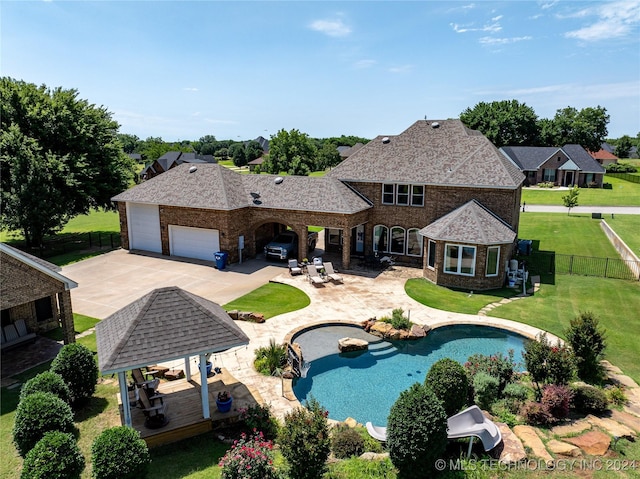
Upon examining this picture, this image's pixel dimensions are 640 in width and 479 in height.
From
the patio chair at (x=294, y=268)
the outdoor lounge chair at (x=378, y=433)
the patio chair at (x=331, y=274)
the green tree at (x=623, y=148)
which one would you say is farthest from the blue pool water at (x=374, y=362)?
the green tree at (x=623, y=148)

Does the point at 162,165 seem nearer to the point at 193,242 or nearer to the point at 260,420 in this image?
the point at 193,242

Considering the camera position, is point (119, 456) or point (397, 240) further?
point (397, 240)

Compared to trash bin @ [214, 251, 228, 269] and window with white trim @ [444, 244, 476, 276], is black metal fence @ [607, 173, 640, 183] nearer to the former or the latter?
window with white trim @ [444, 244, 476, 276]

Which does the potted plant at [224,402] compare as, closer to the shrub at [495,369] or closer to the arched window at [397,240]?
the shrub at [495,369]

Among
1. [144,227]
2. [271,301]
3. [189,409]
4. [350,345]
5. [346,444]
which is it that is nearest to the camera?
[346,444]

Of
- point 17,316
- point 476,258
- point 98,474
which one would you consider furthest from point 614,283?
point 17,316

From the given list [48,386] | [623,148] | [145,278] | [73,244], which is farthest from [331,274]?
[623,148]
